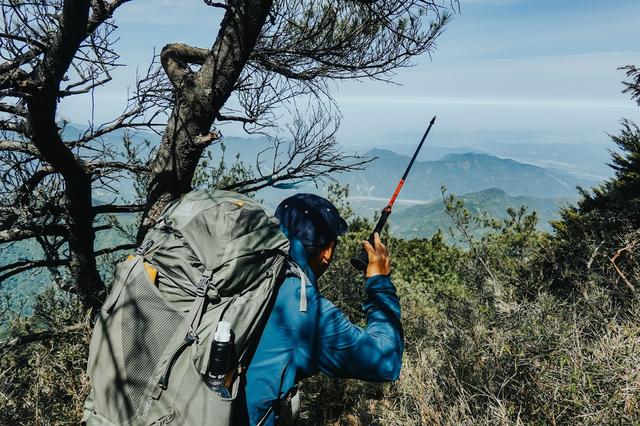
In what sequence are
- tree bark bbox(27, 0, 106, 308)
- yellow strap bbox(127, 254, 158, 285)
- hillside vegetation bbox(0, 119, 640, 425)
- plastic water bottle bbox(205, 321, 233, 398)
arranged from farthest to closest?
1. hillside vegetation bbox(0, 119, 640, 425)
2. tree bark bbox(27, 0, 106, 308)
3. yellow strap bbox(127, 254, 158, 285)
4. plastic water bottle bbox(205, 321, 233, 398)

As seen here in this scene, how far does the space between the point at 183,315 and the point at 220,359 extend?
0.26 meters

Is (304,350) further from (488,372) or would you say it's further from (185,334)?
(488,372)

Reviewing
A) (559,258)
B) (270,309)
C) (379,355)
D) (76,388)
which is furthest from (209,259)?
(559,258)

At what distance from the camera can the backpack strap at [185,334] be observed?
159 cm

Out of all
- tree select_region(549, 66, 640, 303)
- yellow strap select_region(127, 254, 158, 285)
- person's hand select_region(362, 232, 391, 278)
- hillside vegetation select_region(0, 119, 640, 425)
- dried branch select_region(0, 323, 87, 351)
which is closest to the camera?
yellow strap select_region(127, 254, 158, 285)

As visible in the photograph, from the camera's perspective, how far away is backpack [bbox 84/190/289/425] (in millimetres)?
1588

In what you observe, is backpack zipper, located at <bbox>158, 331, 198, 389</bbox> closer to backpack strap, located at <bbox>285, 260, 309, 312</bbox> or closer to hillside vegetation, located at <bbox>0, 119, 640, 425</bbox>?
backpack strap, located at <bbox>285, 260, 309, 312</bbox>

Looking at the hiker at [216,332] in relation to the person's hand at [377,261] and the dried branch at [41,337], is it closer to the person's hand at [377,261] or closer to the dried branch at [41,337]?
the person's hand at [377,261]

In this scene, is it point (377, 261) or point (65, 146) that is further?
point (65, 146)

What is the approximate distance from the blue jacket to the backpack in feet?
0.21

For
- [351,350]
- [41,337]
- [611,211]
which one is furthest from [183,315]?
[611,211]

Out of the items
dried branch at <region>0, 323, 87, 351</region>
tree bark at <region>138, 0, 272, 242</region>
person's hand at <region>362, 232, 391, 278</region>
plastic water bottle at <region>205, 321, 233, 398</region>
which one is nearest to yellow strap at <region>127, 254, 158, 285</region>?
plastic water bottle at <region>205, 321, 233, 398</region>

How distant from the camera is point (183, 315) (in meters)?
1.66

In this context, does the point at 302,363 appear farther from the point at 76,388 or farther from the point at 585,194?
the point at 585,194
